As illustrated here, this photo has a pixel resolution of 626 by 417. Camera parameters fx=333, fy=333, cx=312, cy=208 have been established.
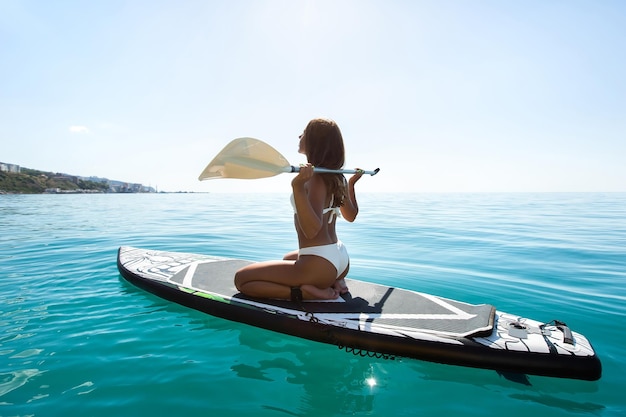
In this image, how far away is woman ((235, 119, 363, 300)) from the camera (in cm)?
306

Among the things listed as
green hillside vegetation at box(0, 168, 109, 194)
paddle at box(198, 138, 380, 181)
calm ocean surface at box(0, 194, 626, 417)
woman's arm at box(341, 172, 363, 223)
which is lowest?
calm ocean surface at box(0, 194, 626, 417)

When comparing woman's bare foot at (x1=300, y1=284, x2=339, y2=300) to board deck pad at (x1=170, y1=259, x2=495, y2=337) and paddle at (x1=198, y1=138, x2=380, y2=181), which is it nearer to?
board deck pad at (x1=170, y1=259, x2=495, y2=337)

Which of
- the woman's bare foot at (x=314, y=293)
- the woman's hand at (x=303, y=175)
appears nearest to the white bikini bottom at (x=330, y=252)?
the woman's bare foot at (x=314, y=293)

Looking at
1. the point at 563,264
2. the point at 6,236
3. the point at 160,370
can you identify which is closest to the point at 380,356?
the point at 160,370

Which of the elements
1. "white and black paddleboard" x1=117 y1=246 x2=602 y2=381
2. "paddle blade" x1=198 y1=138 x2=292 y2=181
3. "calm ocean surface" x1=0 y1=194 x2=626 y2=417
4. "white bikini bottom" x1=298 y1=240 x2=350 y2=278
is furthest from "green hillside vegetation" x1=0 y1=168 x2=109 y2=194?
"white bikini bottom" x1=298 y1=240 x2=350 y2=278

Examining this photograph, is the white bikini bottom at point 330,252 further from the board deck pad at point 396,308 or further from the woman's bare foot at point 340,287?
the board deck pad at point 396,308

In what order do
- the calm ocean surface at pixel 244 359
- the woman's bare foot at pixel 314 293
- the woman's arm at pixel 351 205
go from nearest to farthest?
the calm ocean surface at pixel 244 359 < the woman's bare foot at pixel 314 293 < the woman's arm at pixel 351 205

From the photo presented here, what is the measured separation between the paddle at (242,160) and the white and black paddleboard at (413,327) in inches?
54.8

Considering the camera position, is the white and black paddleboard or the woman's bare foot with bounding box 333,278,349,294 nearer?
the white and black paddleboard

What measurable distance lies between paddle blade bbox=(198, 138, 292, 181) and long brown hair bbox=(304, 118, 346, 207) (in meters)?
0.54

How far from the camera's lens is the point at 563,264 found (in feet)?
22.8

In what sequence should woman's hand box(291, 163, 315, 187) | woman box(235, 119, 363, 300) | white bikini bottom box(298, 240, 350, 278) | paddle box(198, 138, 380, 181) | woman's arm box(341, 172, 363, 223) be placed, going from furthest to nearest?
woman's arm box(341, 172, 363, 223)
paddle box(198, 138, 380, 181)
white bikini bottom box(298, 240, 350, 278)
woman box(235, 119, 363, 300)
woman's hand box(291, 163, 315, 187)

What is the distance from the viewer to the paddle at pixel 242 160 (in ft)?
12.0

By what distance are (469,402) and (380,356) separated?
78cm
